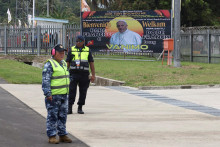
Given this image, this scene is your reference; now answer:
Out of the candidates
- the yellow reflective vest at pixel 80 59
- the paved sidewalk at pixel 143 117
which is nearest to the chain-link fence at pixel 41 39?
the paved sidewalk at pixel 143 117

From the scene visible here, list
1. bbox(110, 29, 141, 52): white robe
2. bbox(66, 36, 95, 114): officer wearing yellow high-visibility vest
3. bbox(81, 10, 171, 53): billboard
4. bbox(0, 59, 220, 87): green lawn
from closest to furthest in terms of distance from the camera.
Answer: bbox(66, 36, 95, 114): officer wearing yellow high-visibility vest
bbox(0, 59, 220, 87): green lawn
bbox(81, 10, 171, 53): billboard
bbox(110, 29, 141, 52): white robe

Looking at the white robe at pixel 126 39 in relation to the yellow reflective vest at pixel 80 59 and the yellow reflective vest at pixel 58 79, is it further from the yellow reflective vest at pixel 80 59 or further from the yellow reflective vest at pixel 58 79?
the yellow reflective vest at pixel 58 79

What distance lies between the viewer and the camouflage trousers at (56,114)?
959 cm

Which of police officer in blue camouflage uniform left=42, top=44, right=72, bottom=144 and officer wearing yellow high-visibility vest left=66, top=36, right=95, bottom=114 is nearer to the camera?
police officer in blue camouflage uniform left=42, top=44, right=72, bottom=144

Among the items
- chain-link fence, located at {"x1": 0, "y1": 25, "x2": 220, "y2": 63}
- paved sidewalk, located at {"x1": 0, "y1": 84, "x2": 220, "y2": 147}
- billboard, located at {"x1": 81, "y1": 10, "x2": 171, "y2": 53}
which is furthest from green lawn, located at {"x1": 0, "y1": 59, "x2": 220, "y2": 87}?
chain-link fence, located at {"x1": 0, "y1": 25, "x2": 220, "y2": 63}

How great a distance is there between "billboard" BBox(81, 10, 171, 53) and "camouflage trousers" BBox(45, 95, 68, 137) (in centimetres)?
2487

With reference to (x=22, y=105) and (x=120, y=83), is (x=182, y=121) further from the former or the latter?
(x=120, y=83)

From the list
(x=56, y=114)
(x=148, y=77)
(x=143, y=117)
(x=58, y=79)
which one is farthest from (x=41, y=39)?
→ (x=56, y=114)

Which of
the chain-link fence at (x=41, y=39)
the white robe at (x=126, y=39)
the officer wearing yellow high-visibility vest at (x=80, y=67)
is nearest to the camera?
the officer wearing yellow high-visibility vest at (x=80, y=67)

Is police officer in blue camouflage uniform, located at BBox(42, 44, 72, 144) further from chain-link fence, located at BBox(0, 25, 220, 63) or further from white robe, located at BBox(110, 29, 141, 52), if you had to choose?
chain-link fence, located at BBox(0, 25, 220, 63)

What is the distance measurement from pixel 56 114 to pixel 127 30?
1007 inches

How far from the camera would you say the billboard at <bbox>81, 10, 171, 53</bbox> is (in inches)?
1351

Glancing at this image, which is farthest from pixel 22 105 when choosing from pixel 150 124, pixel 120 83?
pixel 120 83

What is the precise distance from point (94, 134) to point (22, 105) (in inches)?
174
